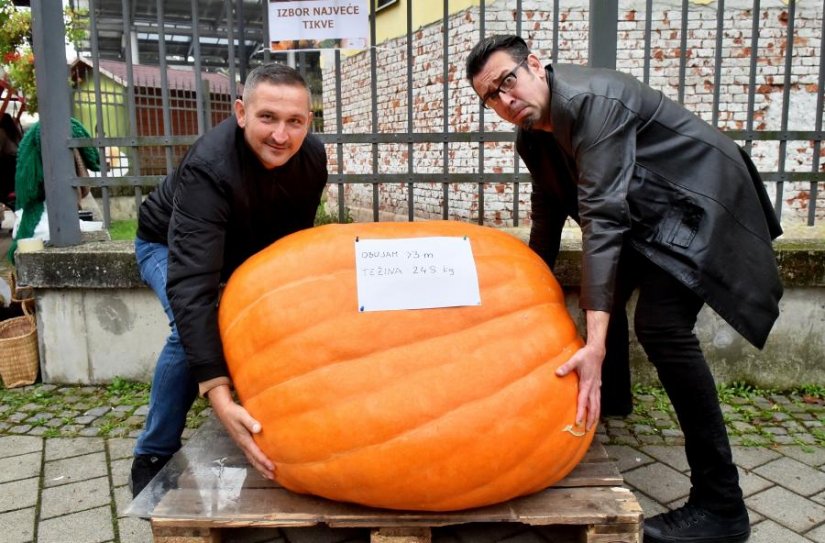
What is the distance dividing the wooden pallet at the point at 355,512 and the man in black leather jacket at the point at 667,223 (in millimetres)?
306

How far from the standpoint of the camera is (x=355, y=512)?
73.8 inches

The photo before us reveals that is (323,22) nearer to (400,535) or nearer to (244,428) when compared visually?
(244,428)

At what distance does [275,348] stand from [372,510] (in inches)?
21.2

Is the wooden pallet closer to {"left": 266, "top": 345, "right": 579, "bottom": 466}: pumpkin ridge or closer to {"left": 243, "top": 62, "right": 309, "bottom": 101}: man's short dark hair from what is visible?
{"left": 266, "top": 345, "right": 579, "bottom": 466}: pumpkin ridge

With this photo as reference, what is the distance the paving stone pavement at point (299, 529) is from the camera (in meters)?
2.21

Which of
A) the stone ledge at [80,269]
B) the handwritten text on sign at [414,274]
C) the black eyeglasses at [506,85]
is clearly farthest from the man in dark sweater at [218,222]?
the stone ledge at [80,269]

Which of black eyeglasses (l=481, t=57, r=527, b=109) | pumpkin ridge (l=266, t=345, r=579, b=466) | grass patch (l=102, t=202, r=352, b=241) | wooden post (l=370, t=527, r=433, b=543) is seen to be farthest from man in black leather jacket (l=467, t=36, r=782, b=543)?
grass patch (l=102, t=202, r=352, b=241)

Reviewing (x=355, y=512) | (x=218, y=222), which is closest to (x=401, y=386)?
(x=355, y=512)

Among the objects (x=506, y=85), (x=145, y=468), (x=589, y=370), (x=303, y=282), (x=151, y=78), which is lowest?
(x=145, y=468)

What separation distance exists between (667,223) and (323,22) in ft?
7.01

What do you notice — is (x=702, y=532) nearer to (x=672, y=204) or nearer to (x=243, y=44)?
(x=672, y=204)

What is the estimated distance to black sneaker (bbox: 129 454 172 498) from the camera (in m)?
2.38

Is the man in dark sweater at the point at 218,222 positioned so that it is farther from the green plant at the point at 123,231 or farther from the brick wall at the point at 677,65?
the green plant at the point at 123,231

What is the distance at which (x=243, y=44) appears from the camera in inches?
135
